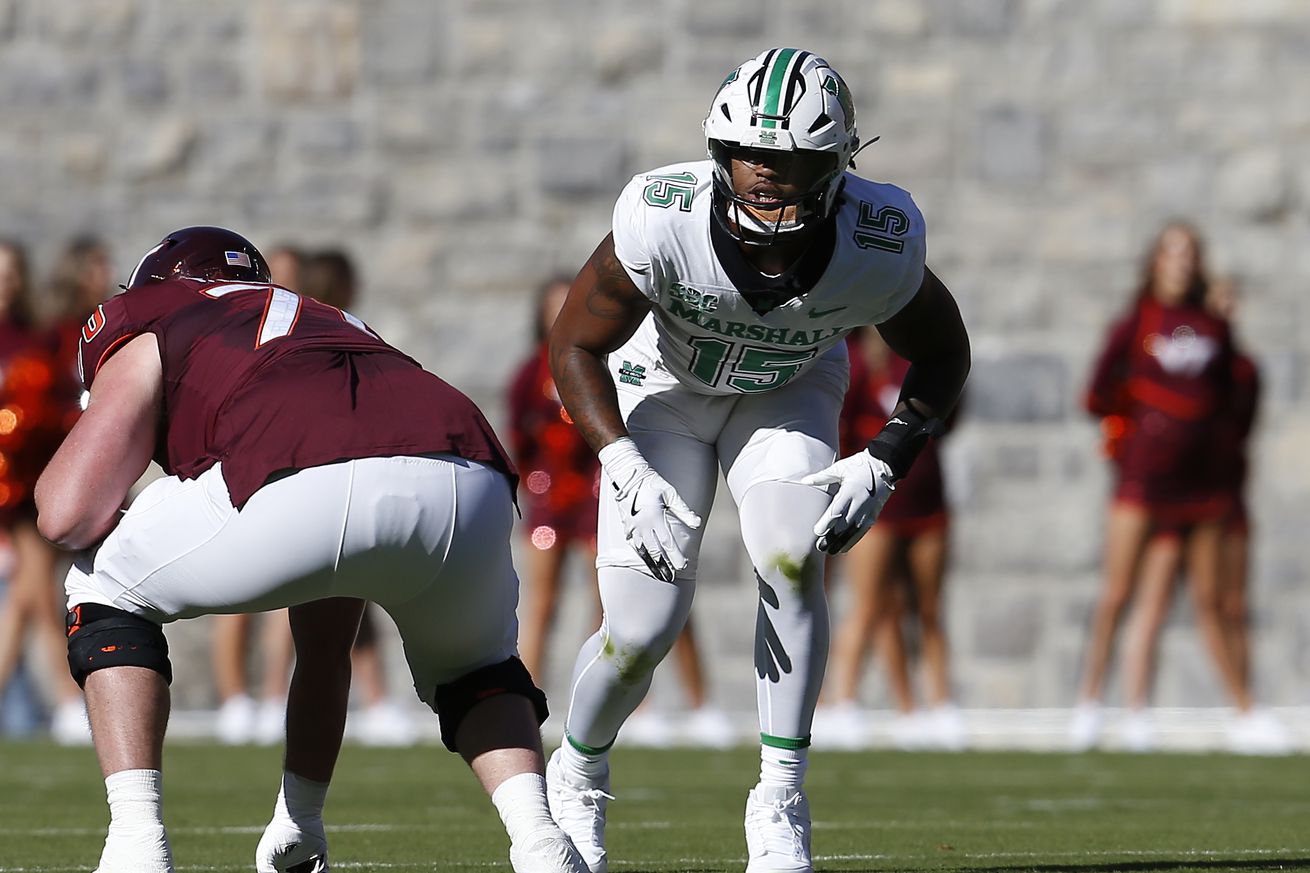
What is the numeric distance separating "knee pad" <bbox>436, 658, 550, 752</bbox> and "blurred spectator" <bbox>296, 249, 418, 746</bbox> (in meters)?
4.99

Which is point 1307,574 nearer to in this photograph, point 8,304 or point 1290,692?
point 1290,692

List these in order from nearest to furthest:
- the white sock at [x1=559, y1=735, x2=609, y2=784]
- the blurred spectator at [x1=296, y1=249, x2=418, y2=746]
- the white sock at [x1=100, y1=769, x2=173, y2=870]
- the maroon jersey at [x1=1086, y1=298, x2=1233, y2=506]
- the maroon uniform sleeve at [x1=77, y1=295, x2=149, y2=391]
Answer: the white sock at [x1=100, y1=769, x2=173, y2=870], the maroon uniform sleeve at [x1=77, y1=295, x2=149, y2=391], the white sock at [x1=559, y1=735, x2=609, y2=784], the blurred spectator at [x1=296, y1=249, x2=418, y2=746], the maroon jersey at [x1=1086, y1=298, x2=1233, y2=506]

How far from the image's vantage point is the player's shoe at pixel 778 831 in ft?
15.5

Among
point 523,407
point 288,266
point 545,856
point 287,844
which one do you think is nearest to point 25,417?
point 288,266

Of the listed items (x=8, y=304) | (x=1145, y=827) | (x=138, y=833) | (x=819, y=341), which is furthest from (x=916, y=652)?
(x=138, y=833)

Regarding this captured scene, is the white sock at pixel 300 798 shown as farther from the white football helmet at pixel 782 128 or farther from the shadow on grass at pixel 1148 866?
the white football helmet at pixel 782 128

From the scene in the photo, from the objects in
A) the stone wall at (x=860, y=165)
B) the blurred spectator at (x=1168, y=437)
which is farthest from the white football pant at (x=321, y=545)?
the stone wall at (x=860, y=165)

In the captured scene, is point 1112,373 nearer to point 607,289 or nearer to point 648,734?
point 648,734

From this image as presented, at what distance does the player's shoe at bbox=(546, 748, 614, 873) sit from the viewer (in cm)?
515

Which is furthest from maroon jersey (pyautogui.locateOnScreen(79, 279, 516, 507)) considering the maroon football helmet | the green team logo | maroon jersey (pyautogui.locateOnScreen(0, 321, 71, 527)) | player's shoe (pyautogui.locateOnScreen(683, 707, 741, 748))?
maroon jersey (pyautogui.locateOnScreen(0, 321, 71, 527))

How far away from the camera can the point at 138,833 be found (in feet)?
13.0

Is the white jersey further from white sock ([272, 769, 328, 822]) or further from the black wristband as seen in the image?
white sock ([272, 769, 328, 822])

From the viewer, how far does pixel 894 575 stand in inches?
409

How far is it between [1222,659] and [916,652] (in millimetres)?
2427
